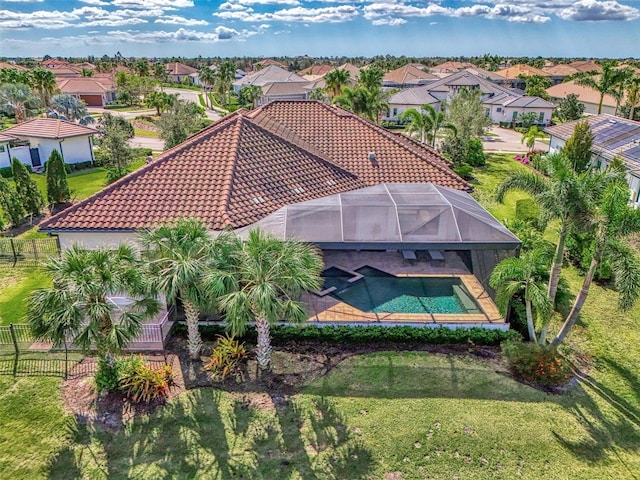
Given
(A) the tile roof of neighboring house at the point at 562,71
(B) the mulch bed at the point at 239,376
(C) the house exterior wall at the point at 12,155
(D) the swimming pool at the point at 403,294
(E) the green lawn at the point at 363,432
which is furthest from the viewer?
(A) the tile roof of neighboring house at the point at 562,71

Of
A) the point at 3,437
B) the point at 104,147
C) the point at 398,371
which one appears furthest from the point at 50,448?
the point at 104,147

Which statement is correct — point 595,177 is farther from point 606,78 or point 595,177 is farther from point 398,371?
point 606,78

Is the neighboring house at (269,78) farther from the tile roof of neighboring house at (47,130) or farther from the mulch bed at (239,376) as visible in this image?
the mulch bed at (239,376)

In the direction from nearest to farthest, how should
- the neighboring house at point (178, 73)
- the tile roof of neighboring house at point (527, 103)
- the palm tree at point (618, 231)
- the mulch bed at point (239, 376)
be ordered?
the palm tree at point (618, 231) → the mulch bed at point (239, 376) → the tile roof of neighboring house at point (527, 103) → the neighboring house at point (178, 73)

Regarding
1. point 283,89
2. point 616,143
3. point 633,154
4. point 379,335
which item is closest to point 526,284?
point 379,335

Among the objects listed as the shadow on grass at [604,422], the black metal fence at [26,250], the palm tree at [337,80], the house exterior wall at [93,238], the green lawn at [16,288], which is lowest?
the shadow on grass at [604,422]

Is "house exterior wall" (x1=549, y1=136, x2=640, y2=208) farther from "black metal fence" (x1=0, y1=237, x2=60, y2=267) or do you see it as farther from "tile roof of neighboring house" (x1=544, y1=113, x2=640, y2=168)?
"black metal fence" (x1=0, y1=237, x2=60, y2=267)

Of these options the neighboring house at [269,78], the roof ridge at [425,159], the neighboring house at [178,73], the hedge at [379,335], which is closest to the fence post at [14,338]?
the hedge at [379,335]

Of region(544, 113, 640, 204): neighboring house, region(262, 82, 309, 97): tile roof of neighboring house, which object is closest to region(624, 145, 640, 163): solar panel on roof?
region(544, 113, 640, 204): neighboring house
